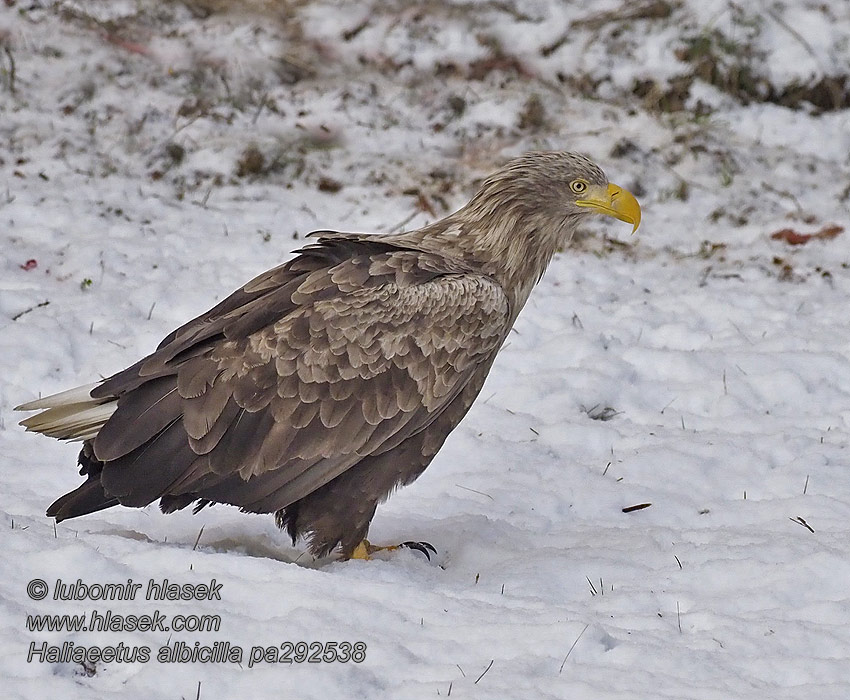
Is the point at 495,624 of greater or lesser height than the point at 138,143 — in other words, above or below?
above

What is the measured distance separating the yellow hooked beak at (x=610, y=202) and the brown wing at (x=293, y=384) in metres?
0.77

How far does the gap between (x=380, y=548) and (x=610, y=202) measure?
5.72 ft

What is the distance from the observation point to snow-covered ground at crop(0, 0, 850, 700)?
3.47m

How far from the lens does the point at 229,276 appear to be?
7.30 m

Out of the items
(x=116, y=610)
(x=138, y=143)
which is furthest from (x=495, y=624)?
(x=138, y=143)

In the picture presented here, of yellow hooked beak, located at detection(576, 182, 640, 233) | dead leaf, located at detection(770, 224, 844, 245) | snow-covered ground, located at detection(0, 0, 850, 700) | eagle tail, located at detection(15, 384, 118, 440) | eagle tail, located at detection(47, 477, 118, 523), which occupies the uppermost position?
yellow hooked beak, located at detection(576, 182, 640, 233)

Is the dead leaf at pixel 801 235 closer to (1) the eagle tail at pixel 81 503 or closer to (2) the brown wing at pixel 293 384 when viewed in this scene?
(2) the brown wing at pixel 293 384

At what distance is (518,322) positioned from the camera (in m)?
7.11

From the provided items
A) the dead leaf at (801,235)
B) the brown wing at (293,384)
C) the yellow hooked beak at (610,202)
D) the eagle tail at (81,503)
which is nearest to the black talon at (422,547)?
the brown wing at (293,384)

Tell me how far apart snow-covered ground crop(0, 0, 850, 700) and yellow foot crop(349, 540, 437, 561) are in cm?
8

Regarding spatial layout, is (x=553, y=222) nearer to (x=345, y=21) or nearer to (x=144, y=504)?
(x=144, y=504)

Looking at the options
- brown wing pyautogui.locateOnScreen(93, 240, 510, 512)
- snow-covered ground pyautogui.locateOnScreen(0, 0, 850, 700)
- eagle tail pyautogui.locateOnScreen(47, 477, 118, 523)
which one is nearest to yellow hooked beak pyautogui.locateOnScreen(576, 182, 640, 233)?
brown wing pyautogui.locateOnScreen(93, 240, 510, 512)

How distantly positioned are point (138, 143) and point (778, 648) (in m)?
7.00

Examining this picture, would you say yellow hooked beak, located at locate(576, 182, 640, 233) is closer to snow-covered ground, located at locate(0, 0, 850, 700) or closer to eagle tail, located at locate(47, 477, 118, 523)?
snow-covered ground, located at locate(0, 0, 850, 700)
